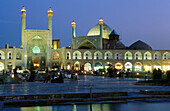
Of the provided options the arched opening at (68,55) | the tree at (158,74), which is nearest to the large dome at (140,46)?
the arched opening at (68,55)

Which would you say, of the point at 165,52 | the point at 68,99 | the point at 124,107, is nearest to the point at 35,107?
the point at 68,99

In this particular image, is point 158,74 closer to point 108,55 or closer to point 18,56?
point 108,55

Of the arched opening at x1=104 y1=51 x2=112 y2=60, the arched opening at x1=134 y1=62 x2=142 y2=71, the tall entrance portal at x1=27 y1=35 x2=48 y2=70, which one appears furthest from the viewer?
the arched opening at x1=134 y1=62 x2=142 y2=71

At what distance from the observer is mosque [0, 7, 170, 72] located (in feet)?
194

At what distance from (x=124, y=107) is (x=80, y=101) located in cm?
162

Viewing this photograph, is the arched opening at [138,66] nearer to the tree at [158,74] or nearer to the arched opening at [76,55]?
the arched opening at [76,55]

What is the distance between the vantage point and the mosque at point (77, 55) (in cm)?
5909

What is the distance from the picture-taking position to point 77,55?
200 feet

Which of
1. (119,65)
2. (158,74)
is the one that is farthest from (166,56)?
(158,74)

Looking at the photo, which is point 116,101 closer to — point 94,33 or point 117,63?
point 117,63

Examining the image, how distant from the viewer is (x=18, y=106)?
8.26 m

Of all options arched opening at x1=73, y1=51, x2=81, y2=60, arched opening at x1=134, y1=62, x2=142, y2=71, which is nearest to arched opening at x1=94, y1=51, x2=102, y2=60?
arched opening at x1=73, y1=51, x2=81, y2=60

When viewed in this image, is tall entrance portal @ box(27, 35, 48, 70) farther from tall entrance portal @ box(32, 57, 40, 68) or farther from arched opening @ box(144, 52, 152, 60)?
arched opening @ box(144, 52, 152, 60)

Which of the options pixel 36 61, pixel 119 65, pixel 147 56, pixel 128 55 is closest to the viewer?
pixel 36 61
